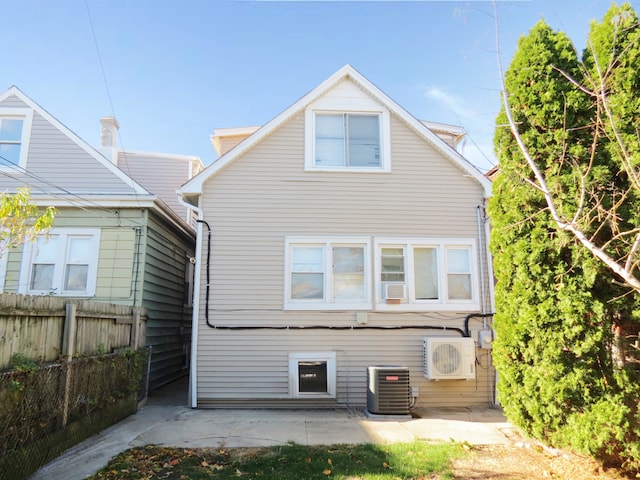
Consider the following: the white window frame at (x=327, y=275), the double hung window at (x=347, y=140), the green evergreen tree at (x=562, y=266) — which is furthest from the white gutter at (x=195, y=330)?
the green evergreen tree at (x=562, y=266)

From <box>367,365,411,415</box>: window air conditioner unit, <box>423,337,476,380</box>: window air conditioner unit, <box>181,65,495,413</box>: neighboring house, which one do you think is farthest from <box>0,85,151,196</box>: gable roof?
<box>423,337,476,380</box>: window air conditioner unit

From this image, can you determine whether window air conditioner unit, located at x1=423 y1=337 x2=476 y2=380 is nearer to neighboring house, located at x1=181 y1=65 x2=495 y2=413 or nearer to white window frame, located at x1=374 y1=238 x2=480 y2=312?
neighboring house, located at x1=181 y1=65 x2=495 y2=413

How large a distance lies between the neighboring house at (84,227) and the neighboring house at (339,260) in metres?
1.55

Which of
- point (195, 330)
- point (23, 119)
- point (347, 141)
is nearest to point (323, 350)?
point (195, 330)

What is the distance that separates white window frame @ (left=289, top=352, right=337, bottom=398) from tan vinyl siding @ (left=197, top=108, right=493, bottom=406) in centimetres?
10

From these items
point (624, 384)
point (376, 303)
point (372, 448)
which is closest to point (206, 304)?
point (376, 303)

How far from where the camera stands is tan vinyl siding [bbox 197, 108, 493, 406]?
7672mm

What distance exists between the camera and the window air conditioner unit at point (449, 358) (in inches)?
298

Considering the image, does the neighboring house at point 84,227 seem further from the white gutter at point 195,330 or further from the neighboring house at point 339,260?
the neighboring house at point 339,260

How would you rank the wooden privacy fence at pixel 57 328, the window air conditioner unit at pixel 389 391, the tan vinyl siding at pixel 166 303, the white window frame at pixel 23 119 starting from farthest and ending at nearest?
the white window frame at pixel 23 119 → the tan vinyl siding at pixel 166 303 → the window air conditioner unit at pixel 389 391 → the wooden privacy fence at pixel 57 328

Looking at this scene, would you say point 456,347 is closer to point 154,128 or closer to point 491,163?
point 491,163

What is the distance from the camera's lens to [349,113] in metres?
8.72

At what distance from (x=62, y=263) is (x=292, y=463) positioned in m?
6.38

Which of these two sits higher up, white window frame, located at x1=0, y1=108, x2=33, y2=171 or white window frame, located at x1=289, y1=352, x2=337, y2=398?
white window frame, located at x1=0, y1=108, x2=33, y2=171
